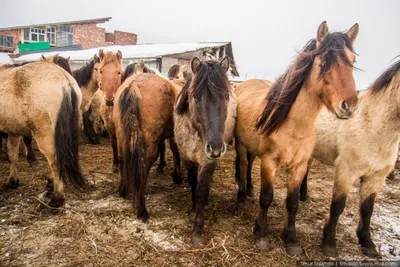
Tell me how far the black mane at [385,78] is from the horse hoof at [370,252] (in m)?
1.96

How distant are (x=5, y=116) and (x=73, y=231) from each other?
6.40ft

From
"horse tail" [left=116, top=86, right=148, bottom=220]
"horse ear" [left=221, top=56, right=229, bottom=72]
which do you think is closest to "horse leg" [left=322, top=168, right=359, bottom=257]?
"horse ear" [left=221, top=56, right=229, bottom=72]

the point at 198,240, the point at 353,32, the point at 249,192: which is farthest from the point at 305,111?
the point at 249,192

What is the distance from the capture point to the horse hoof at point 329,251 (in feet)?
9.75

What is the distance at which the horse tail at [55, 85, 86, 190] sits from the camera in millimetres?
3449

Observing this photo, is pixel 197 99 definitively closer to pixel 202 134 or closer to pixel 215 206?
pixel 202 134

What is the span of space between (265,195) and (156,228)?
1.51 meters

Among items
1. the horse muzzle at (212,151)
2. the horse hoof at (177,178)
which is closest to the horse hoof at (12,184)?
the horse hoof at (177,178)

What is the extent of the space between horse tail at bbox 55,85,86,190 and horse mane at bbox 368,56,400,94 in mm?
4075

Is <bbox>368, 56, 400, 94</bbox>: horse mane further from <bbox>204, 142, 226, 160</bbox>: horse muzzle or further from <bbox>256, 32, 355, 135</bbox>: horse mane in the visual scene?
<bbox>204, 142, 226, 160</bbox>: horse muzzle

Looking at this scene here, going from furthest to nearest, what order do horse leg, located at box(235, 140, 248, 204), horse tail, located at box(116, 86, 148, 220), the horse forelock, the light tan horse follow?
the light tan horse, horse leg, located at box(235, 140, 248, 204), horse tail, located at box(116, 86, 148, 220), the horse forelock

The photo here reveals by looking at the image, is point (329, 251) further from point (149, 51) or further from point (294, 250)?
point (149, 51)

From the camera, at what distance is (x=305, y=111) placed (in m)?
2.76

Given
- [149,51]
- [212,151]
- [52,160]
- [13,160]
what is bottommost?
[13,160]
